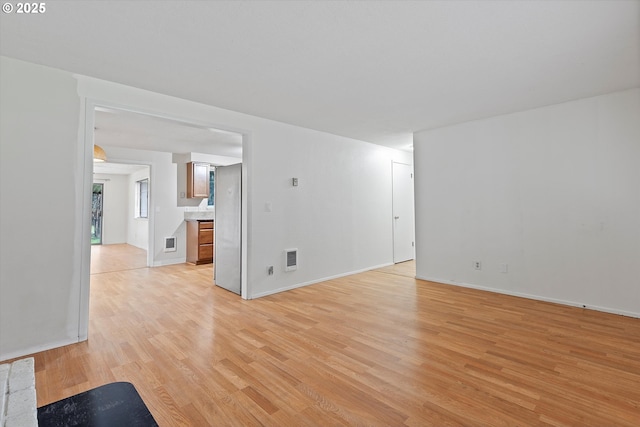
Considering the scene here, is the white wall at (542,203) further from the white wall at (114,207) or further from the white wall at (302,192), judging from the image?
the white wall at (114,207)

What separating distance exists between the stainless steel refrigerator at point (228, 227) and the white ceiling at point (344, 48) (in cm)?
126

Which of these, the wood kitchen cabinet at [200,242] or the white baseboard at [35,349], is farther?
the wood kitchen cabinet at [200,242]

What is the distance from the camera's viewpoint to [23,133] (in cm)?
248

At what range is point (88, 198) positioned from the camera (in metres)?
2.77

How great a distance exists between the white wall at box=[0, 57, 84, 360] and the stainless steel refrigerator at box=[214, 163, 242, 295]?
1867 mm

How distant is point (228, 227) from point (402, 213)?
12.1 feet

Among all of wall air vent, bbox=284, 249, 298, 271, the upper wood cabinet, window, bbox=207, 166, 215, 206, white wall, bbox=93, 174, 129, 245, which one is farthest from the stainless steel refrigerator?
white wall, bbox=93, 174, 129, 245

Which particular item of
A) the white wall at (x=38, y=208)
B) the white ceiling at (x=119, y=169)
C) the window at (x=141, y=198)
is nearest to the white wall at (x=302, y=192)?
the white wall at (x=38, y=208)

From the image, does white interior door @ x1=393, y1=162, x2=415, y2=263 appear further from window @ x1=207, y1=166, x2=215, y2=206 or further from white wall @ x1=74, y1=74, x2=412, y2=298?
window @ x1=207, y1=166, x2=215, y2=206

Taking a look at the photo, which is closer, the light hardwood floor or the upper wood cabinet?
the light hardwood floor

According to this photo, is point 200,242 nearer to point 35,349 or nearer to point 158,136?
point 158,136

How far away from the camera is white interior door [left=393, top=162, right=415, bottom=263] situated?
20.5ft

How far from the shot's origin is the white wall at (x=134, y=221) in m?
9.15

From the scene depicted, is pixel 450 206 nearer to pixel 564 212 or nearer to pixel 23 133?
pixel 564 212
